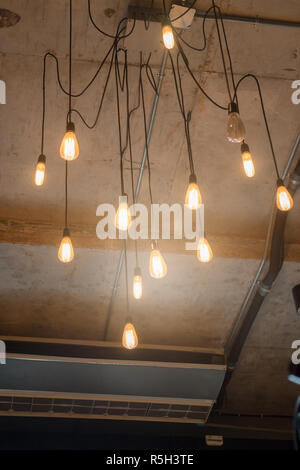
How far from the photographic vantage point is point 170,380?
4293 millimetres

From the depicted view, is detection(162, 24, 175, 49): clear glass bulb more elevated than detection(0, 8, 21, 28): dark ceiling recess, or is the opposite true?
detection(0, 8, 21, 28): dark ceiling recess

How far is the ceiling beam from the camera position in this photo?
3.70m

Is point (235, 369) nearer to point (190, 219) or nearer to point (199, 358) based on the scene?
point (199, 358)

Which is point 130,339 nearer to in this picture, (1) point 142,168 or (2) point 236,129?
(1) point 142,168

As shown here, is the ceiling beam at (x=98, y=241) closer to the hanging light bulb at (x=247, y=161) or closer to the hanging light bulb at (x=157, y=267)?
the hanging light bulb at (x=157, y=267)

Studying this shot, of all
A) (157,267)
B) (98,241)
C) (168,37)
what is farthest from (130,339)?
(168,37)

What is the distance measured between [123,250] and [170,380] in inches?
58.7

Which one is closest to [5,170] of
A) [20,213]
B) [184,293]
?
[20,213]

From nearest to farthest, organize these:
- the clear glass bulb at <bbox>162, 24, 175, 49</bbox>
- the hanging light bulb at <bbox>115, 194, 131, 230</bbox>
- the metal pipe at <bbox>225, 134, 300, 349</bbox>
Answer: the clear glass bulb at <bbox>162, 24, 175, 49</bbox>
the hanging light bulb at <bbox>115, 194, 131, 230</bbox>
the metal pipe at <bbox>225, 134, 300, 349</bbox>

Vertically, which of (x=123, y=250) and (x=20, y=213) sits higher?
(x=20, y=213)

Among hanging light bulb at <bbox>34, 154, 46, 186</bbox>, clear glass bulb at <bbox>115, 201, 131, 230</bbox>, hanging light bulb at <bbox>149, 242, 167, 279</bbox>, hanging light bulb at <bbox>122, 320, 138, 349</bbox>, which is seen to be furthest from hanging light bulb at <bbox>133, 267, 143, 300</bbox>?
hanging light bulb at <bbox>34, 154, 46, 186</bbox>

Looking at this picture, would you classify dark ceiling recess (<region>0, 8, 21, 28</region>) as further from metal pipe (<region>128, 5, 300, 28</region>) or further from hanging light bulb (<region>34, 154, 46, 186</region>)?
hanging light bulb (<region>34, 154, 46, 186</region>)

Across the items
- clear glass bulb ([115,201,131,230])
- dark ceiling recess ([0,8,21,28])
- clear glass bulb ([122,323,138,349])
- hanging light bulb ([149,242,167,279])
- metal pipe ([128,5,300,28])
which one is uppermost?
metal pipe ([128,5,300,28])

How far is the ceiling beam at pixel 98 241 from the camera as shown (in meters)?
3.70
